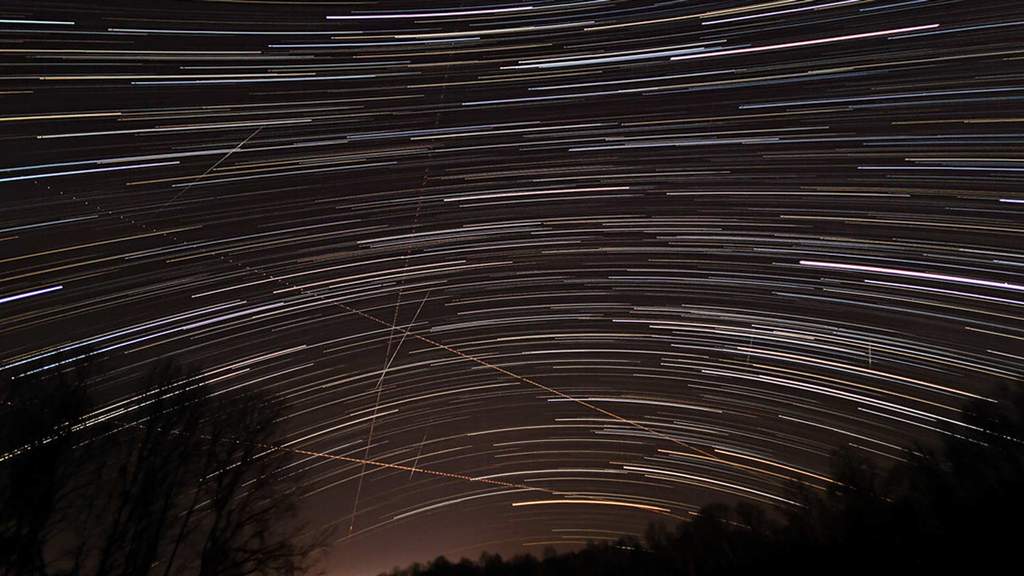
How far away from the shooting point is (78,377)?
15805mm

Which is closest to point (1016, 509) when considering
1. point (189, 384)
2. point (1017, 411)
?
point (1017, 411)

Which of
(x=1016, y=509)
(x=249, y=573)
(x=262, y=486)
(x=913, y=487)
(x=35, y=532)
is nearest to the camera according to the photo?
(x=35, y=532)

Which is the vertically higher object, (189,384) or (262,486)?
(189,384)

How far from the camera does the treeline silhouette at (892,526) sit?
17.5 metres

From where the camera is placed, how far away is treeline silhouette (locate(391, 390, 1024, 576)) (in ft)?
57.4

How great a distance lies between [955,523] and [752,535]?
3007 cm

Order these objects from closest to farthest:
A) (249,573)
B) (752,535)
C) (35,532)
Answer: (35,532)
(249,573)
(752,535)

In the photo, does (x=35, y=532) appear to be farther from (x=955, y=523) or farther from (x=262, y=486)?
(x=955, y=523)

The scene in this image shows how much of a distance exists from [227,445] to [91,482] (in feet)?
12.4

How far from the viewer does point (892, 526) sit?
99.3 ft

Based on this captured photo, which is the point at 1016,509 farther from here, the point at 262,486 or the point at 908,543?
the point at 262,486

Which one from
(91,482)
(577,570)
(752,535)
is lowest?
(577,570)

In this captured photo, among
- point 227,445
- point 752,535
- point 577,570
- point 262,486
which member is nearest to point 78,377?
point 227,445

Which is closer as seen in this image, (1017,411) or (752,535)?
(1017,411)
